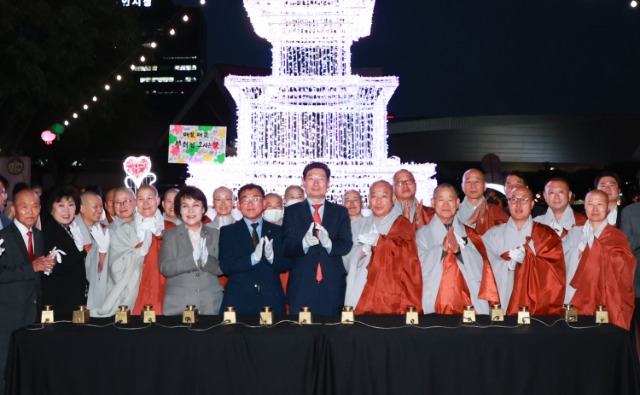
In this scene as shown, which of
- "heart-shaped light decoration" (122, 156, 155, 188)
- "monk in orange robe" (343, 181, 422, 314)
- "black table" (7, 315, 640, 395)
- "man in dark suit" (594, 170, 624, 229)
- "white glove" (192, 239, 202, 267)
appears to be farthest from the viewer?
"heart-shaped light decoration" (122, 156, 155, 188)

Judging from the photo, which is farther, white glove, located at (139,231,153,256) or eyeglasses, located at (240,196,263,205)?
white glove, located at (139,231,153,256)

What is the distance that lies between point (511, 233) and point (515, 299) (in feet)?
1.94

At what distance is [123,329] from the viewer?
4.11m

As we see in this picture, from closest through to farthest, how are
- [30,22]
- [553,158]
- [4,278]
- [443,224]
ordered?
[4,278]
[443,224]
[30,22]
[553,158]

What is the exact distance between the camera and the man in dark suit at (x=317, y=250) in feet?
16.7

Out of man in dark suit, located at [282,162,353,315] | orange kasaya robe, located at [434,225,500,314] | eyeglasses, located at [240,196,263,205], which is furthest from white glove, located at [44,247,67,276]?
orange kasaya robe, located at [434,225,500,314]

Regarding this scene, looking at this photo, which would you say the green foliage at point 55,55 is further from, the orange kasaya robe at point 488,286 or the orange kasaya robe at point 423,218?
the orange kasaya robe at point 488,286

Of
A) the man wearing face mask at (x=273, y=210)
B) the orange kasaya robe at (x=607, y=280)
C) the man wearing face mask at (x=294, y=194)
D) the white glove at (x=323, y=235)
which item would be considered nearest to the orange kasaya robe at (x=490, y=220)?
the orange kasaya robe at (x=607, y=280)

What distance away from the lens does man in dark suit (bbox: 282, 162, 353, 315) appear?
200 inches

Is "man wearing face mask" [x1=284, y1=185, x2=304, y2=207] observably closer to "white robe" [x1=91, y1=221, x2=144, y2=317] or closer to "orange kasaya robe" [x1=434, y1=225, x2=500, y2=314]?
"white robe" [x1=91, y1=221, x2=144, y2=317]

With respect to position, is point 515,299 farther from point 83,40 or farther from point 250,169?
point 83,40

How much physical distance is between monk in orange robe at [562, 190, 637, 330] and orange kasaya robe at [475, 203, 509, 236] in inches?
40.8

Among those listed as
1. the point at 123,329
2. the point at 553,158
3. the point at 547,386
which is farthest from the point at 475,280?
the point at 553,158

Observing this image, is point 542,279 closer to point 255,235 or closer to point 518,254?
point 518,254
